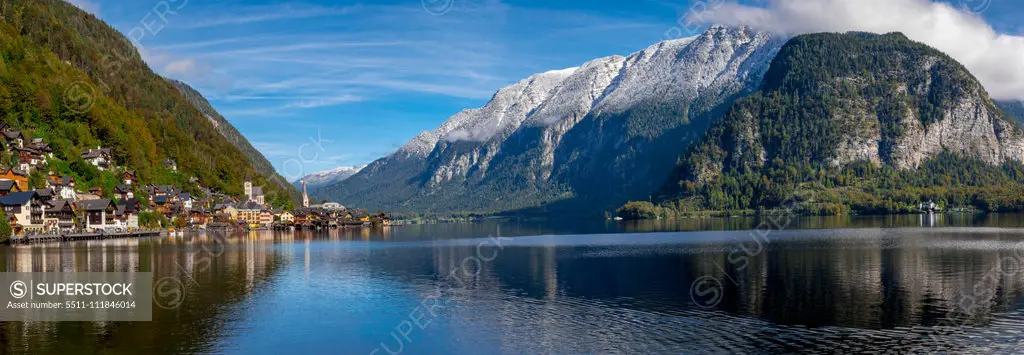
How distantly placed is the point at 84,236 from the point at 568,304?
128969 millimetres

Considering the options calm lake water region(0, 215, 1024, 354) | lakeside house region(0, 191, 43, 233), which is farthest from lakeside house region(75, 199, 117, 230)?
calm lake water region(0, 215, 1024, 354)

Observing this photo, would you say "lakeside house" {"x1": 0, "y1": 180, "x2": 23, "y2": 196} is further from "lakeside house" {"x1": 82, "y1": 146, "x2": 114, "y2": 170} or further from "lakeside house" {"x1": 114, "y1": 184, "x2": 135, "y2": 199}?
"lakeside house" {"x1": 114, "y1": 184, "x2": 135, "y2": 199}

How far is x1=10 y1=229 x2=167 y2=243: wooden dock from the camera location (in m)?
139

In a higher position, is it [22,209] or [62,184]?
[62,184]

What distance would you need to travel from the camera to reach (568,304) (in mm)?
64062

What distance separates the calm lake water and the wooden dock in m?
30.0

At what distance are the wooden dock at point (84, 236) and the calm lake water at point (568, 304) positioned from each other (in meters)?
30.0

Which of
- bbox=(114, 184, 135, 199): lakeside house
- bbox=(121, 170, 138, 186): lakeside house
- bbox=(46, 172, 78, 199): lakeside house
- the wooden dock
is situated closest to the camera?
the wooden dock

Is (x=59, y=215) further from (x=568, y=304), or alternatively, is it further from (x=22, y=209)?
(x=568, y=304)

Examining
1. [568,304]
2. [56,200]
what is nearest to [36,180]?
[56,200]

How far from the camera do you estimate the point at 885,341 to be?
155ft

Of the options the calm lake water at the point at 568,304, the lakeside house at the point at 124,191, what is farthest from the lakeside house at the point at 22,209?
the calm lake water at the point at 568,304

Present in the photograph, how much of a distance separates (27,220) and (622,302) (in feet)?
427

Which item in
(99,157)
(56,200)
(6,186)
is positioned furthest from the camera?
(99,157)
